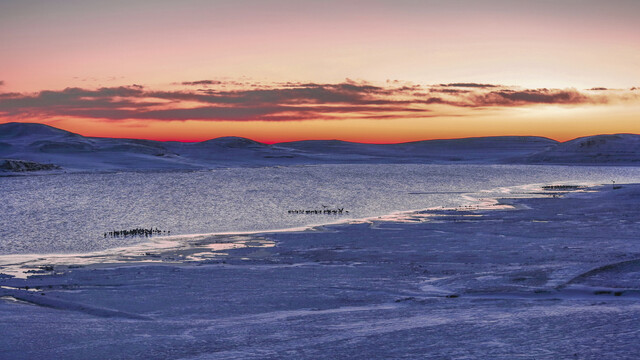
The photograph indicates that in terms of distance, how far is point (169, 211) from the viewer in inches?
1374

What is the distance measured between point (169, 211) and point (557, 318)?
92.5ft

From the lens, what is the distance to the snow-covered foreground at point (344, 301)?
8.24m

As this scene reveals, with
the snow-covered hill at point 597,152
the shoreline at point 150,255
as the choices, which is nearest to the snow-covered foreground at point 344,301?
the shoreline at point 150,255

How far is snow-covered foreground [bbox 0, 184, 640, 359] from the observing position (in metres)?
8.24

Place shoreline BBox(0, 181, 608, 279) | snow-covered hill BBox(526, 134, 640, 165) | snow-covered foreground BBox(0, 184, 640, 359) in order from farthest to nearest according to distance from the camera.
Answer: snow-covered hill BBox(526, 134, 640, 165), shoreline BBox(0, 181, 608, 279), snow-covered foreground BBox(0, 184, 640, 359)

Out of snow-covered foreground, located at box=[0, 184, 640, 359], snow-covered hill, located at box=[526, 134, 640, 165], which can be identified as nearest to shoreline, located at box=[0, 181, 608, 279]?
snow-covered foreground, located at box=[0, 184, 640, 359]

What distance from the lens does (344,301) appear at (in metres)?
11.4

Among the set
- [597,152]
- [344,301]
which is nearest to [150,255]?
[344,301]

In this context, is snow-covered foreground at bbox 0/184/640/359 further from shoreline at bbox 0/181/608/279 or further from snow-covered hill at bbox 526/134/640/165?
snow-covered hill at bbox 526/134/640/165

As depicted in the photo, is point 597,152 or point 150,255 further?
point 597,152

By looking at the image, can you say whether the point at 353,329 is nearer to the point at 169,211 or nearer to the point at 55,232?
the point at 55,232

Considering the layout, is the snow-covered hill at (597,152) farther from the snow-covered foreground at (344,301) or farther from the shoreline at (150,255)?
the snow-covered foreground at (344,301)

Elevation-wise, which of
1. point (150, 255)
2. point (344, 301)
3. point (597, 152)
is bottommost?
point (150, 255)

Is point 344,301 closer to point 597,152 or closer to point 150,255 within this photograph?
point 150,255
